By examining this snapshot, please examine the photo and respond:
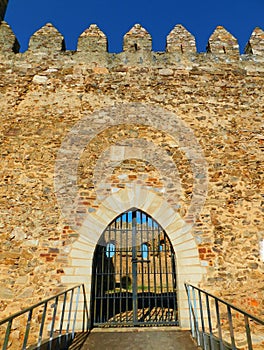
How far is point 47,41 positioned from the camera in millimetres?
6883

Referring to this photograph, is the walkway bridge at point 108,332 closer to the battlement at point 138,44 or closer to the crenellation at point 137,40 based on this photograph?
the battlement at point 138,44

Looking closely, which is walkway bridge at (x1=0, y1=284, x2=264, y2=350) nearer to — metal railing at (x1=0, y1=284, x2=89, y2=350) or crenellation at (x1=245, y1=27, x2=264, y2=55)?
metal railing at (x1=0, y1=284, x2=89, y2=350)

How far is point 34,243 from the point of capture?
199 inches

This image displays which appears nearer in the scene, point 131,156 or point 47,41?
point 131,156

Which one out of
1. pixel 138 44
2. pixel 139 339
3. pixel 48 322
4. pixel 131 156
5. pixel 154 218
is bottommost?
pixel 139 339

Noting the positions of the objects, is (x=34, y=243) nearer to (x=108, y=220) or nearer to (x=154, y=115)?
(x=108, y=220)

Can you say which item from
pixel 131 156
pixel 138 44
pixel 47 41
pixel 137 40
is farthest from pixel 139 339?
pixel 47 41

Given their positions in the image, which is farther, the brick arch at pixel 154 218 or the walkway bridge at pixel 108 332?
the brick arch at pixel 154 218

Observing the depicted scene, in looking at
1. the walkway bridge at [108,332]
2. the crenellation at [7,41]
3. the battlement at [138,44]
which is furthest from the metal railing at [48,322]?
the crenellation at [7,41]

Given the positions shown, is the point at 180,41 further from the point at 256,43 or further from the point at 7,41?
the point at 7,41

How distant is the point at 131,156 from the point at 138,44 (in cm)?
Answer: 324

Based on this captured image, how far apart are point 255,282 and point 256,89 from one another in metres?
4.58

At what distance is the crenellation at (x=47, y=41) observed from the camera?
268 inches

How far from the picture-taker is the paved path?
368 cm
